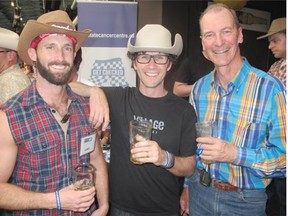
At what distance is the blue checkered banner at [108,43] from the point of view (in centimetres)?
456

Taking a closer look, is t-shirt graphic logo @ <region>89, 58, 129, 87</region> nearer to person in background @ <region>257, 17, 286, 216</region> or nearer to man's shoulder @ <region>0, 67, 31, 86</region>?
man's shoulder @ <region>0, 67, 31, 86</region>

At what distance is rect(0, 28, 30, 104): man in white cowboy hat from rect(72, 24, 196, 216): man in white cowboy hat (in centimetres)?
157

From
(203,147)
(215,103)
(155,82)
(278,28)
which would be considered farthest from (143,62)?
(278,28)

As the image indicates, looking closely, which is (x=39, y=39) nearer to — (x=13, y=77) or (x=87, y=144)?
(x=87, y=144)

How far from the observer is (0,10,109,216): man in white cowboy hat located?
5.69ft

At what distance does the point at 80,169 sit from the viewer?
1711 mm

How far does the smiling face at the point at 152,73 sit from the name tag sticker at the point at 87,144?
1.59ft

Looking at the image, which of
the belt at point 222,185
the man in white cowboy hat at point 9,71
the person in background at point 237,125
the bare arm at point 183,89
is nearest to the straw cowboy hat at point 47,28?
the person in background at point 237,125

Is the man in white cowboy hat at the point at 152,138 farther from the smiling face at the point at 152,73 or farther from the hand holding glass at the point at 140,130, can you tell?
the hand holding glass at the point at 140,130

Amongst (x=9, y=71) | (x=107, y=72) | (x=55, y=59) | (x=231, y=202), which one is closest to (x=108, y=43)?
(x=107, y=72)

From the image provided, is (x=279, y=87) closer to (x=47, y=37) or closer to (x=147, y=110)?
(x=147, y=110)

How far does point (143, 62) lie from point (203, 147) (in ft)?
2.44

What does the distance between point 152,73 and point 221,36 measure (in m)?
0.52

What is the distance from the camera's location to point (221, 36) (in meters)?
2.05
